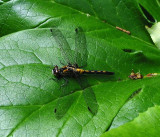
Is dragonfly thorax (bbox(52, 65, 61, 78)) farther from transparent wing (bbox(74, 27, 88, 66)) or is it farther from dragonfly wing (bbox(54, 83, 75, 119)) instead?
transparent wing (bbox(74, 27, 88, 66))

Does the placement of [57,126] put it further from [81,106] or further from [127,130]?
[127,130]

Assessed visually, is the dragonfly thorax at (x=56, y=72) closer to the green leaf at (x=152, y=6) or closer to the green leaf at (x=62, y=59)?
the green leaf at (x=62, y=59)

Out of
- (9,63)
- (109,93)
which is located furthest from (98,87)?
(9,63)

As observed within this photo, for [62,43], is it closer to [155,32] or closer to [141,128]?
[141,128]

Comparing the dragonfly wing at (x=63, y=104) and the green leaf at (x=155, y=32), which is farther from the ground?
the green leaf at (x=155, y=32)

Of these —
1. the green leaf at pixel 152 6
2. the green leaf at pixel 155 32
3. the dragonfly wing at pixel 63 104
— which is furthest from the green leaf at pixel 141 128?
the green leaf at pixel 152 6
